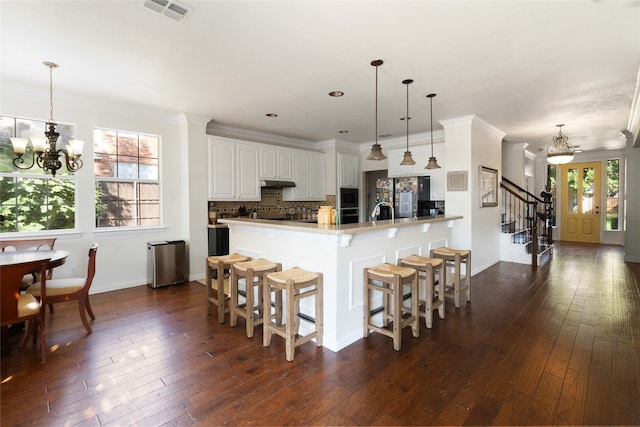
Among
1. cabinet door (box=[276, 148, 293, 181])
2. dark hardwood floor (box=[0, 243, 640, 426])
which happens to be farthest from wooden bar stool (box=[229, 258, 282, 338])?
cabinet door (box=[276, 148, 293, 181])

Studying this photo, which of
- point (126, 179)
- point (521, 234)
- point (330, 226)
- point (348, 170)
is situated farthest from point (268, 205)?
point (521, 234)

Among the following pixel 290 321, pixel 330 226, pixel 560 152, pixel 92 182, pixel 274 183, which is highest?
pixel 560 152

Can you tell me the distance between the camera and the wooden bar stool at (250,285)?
285 cm

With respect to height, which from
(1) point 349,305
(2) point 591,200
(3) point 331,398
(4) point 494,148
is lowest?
(3) point 331,398

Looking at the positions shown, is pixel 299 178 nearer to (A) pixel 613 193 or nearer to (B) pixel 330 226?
(B) pixel 330 226

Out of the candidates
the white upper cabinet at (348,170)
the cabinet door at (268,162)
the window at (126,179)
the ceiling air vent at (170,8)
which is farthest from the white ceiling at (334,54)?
the white upper cabinet at (348,170)

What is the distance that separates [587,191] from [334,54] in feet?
30.7

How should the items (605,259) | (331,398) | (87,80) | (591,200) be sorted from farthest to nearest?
(591,200) → (605,259) → (87,80) → (331,398)

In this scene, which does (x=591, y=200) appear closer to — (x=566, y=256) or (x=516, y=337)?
(x=566, y=256)

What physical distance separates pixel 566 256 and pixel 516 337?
516 cm

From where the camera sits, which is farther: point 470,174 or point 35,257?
point 470,174

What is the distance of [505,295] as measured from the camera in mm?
4035

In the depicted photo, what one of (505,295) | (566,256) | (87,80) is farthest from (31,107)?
(566,256)

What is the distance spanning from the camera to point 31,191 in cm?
381
